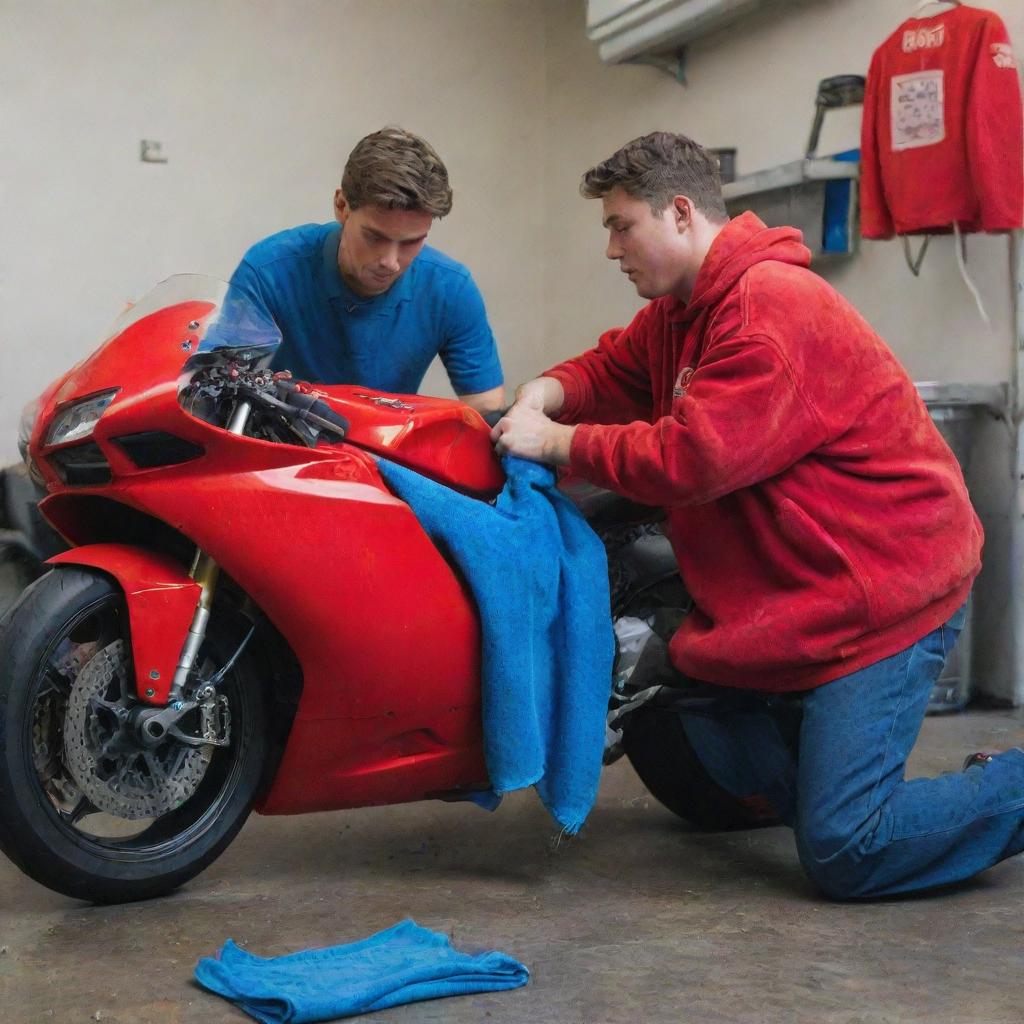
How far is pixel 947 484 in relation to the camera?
6.93ft

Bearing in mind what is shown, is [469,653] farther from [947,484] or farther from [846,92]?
[846,92]

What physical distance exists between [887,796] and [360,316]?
1376 millimetres

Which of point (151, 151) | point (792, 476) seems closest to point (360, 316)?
point (792, 476)

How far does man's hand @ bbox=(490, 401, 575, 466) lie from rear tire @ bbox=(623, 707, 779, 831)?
52cm

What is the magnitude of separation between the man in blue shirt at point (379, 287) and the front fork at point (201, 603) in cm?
61

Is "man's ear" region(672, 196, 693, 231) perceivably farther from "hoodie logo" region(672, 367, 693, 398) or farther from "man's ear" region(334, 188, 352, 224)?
"man's ear" region(334, 188, 352, 224)

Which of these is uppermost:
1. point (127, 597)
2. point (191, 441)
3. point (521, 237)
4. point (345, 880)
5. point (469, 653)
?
point (521, 237)

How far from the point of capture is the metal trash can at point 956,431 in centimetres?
346

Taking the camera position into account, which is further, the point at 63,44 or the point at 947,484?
the point at 63,44

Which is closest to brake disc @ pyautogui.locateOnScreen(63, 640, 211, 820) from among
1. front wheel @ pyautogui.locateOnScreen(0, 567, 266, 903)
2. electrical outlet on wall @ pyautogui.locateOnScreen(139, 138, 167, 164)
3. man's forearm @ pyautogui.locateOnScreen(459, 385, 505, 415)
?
front wheel @ pyautogui.locateOnScreen(0, 567, 266, 903)

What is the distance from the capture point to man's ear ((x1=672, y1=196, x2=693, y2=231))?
2123 millimetres

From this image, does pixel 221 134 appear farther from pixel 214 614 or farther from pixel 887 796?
pixel 887 796

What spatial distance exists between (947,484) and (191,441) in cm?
116

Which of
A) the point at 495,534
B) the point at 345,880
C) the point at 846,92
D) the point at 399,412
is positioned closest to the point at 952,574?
the point at 495,534
